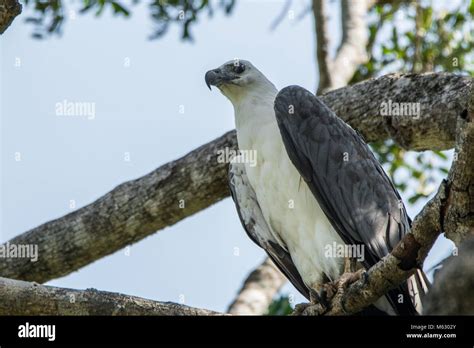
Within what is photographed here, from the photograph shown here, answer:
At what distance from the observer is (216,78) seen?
22.6ft

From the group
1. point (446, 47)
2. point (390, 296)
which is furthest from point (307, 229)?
point (446, 47)

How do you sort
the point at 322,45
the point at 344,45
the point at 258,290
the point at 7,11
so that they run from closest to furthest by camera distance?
the point at 7,11
the point at 258,290
the point at 322,45
the point at 344,45

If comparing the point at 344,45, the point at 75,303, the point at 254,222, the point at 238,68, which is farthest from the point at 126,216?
the point at 344,45

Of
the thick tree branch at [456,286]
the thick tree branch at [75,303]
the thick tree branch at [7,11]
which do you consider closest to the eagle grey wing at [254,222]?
the thick tree branch at [75,303]

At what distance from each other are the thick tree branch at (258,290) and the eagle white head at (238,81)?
5.97 ft

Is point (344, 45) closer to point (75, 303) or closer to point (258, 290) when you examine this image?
point (258, 290)

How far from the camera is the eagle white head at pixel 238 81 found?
6.89m

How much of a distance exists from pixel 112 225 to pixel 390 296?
2476 mm

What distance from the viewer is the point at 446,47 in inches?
361

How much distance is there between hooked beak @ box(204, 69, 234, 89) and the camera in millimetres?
6848

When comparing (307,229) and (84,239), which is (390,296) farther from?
(84,239)

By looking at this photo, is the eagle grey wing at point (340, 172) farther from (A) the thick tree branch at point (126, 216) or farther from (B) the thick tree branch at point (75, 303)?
(B) the thick tree branch at point (75, 303)

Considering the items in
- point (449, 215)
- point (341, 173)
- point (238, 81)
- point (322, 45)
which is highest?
point (322, 45)

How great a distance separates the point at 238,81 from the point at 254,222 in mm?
1150
